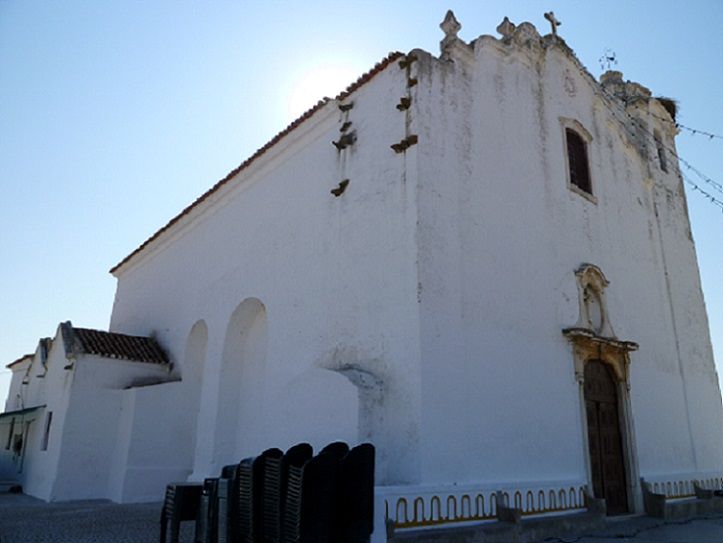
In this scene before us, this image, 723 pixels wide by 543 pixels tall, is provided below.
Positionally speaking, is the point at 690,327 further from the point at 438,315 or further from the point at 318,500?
the point at 318,500

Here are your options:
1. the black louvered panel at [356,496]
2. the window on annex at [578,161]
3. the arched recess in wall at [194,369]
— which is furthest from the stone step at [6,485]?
the window on annex at [578,161]

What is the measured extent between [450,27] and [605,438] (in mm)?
6939

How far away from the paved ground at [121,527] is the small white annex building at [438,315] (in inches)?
28.9

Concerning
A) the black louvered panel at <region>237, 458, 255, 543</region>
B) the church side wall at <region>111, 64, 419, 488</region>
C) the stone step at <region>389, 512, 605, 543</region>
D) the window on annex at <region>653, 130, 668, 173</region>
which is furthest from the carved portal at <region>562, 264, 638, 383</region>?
the window on annex at <region>653, 130, 668, 173</region>

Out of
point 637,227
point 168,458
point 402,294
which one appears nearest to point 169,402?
point 168,458

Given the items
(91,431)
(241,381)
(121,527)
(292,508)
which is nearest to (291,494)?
(292,508)

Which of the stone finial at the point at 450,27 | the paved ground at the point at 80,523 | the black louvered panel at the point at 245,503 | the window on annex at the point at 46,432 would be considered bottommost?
the paved ground at the point at 80,523

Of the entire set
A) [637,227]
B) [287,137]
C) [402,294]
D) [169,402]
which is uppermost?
[287,137]

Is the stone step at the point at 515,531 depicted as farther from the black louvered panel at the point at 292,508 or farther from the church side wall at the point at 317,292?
the black louvered panel at the point at 292,508

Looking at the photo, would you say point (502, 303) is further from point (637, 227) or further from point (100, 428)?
point (100, 428)

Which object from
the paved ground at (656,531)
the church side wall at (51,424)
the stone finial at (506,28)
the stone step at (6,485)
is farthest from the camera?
the stone step at (6,485)

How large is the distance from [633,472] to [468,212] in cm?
513

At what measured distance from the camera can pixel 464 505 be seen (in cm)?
626

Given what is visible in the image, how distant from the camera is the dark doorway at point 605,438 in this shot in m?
8.67
